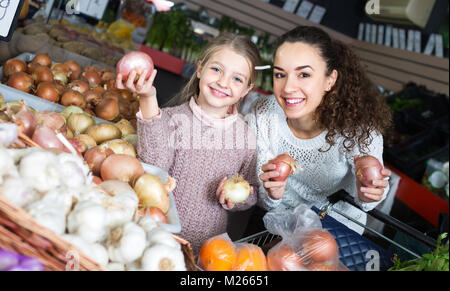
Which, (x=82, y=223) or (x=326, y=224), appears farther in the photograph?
(x=326, y=224)

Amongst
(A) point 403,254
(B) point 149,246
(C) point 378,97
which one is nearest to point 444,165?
(C) point 378,97

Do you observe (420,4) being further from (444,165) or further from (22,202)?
(22,202)

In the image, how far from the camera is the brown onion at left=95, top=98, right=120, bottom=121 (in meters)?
2.18

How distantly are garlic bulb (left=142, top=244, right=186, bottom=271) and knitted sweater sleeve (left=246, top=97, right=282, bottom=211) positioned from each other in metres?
0.95

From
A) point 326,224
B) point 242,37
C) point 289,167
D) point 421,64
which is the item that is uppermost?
point 421,64

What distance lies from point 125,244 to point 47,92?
148 centimetres

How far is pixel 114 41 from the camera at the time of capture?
3590 millimetres

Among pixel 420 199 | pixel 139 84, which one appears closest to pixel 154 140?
pixel 139 84

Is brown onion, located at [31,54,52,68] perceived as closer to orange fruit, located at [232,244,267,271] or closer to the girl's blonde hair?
the girl's blonde hair

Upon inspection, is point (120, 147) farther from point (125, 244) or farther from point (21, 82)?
point (21, 82)

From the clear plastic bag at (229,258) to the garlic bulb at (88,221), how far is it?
364 millimetres

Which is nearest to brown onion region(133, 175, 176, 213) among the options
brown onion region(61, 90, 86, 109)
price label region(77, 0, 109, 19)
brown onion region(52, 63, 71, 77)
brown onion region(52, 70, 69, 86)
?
brown onion region(61, 90, 86, 109)

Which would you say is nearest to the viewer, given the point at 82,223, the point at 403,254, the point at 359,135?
the point at 82,223
